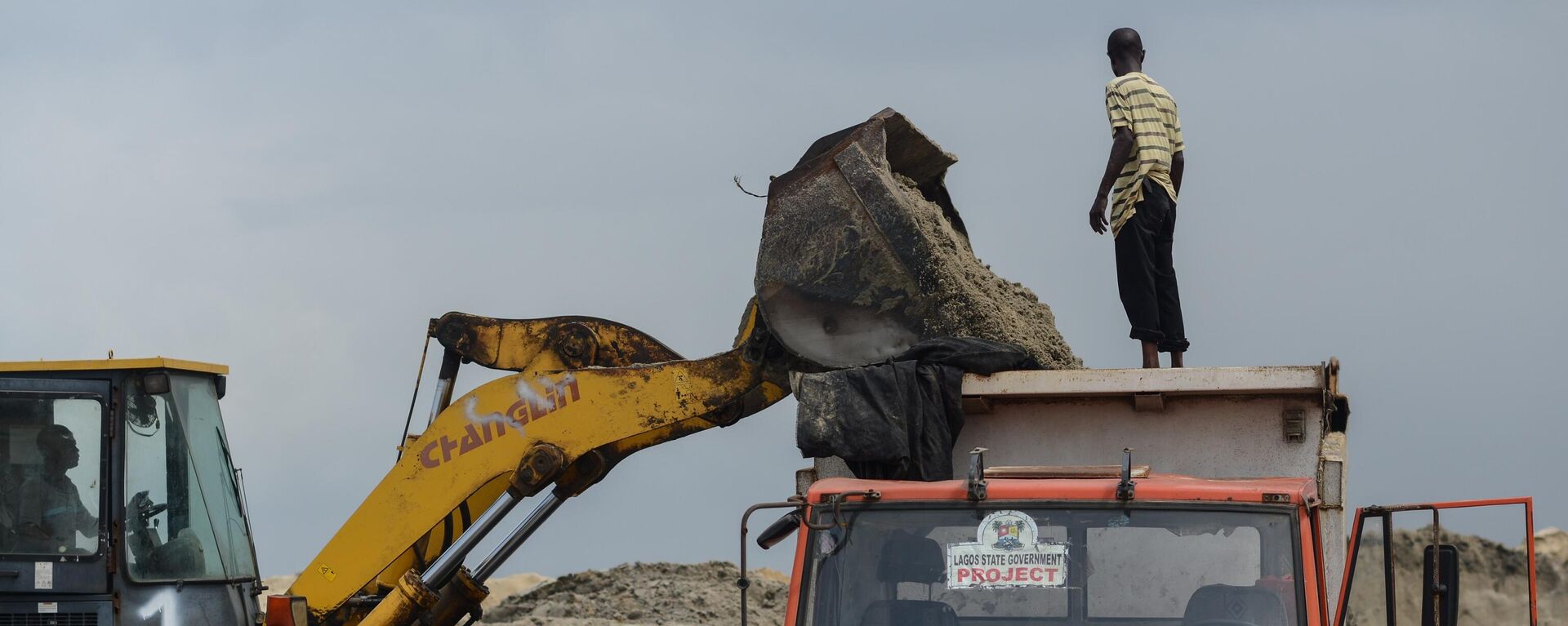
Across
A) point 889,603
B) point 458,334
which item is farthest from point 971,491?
point 458,334

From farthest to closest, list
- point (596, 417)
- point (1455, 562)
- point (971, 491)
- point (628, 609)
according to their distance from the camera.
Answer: point (628, 609) < point (596, 417) < point (971, 491) < point (1455, 562)

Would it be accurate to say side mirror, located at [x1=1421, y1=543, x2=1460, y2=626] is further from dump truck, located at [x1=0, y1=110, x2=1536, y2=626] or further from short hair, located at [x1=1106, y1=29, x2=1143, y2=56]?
short hair, located at [x1=1106, y1=29, x2=1143, y2=56]

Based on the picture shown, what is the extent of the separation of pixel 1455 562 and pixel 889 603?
5.52 ft

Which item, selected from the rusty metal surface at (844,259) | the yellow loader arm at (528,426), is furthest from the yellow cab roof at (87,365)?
the rusty metal surface at (844,259)

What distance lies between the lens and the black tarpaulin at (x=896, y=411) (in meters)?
6.42

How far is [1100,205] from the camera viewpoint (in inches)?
308

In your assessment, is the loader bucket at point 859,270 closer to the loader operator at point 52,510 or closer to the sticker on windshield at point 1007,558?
→ the sticker on windshield at point 1007,558

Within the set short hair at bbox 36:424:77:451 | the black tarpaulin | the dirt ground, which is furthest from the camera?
the dirt ground

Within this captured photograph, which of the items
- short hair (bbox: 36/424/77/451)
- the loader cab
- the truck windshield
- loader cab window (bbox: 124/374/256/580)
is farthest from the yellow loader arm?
the truck windshield

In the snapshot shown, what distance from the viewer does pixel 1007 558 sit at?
5383 mm

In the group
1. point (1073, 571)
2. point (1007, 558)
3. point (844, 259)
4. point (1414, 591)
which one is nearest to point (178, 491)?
point (844, 259)

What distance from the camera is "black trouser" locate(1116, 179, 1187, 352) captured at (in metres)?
7.77

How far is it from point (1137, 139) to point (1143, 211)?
0.33 metres

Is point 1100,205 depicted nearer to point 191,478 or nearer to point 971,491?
point 971,491
